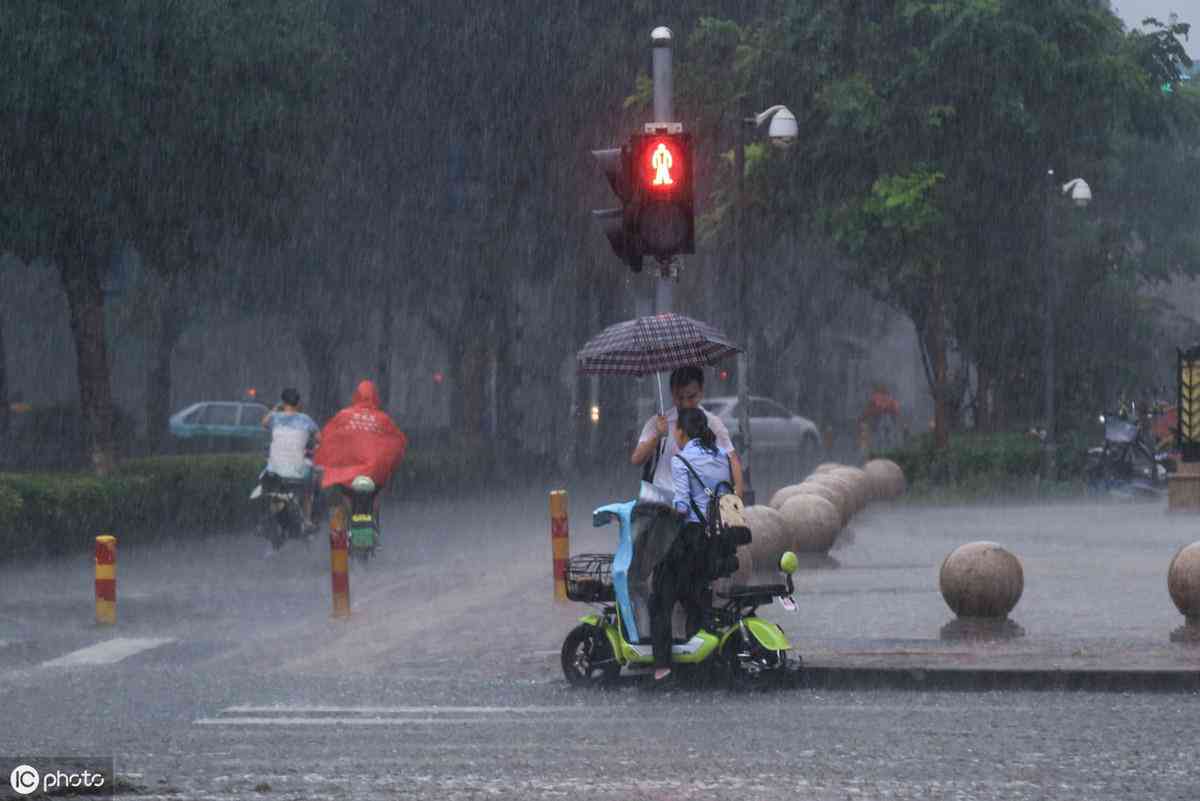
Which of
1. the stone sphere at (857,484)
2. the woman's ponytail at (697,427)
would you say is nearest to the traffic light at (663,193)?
the woman's ponytail at (697,427)

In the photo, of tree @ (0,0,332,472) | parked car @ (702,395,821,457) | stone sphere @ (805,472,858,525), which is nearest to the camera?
stone sphere @ (805,472,858,525)

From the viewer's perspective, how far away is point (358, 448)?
71.2ft

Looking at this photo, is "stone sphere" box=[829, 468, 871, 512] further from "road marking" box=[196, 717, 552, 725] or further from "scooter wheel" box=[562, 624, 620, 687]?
"road marking" box=[196, 717, 552, 725]

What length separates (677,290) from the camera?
4859 cm

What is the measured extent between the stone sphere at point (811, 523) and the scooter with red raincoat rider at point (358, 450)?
14.1 ft

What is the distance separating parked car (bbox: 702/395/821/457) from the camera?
55781mm

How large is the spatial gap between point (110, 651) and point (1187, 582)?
729 centimetres

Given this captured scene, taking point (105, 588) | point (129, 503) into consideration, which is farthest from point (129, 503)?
point (105, 588)

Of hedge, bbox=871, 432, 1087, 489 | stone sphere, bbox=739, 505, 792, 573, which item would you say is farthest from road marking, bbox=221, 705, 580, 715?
hedge, bbox=871, 432, 1087, 489

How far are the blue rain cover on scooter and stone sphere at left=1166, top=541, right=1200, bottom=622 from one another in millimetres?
3564

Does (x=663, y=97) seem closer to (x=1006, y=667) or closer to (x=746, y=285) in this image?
(x=1006, y=667)

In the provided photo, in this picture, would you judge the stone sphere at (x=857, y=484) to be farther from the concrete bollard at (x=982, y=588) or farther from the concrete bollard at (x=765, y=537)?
the concrete bollard at (x=982, y=588)

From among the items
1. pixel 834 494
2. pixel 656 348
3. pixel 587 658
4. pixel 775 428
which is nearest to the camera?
pixel 587 658

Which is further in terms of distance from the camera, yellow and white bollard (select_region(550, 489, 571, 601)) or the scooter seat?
yellow and white bollard (select_region(550, 489, 571, 601))
